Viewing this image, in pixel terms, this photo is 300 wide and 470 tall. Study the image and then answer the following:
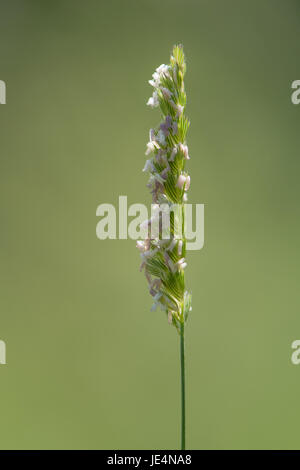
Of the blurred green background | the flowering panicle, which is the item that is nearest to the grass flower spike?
the flowering panicle

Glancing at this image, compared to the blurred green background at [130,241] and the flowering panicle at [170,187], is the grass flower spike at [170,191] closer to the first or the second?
the flowering panicle at [170,187]

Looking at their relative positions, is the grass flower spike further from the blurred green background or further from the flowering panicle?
the blurred green background

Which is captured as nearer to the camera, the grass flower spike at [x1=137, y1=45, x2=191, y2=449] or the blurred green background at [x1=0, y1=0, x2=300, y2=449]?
the grass flower spike at [x1=137, y1=45, x2=191, y2=449]

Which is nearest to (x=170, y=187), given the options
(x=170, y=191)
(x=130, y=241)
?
(x=170, y=191)

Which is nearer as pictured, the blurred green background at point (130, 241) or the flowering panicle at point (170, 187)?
the flowering panicle at point (170, 187)

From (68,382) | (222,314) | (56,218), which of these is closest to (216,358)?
(222,314)

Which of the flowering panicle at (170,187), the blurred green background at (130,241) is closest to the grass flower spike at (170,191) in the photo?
the flowering panicle at (170,187)

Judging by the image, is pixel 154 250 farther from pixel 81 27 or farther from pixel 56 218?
pixel 81 27
